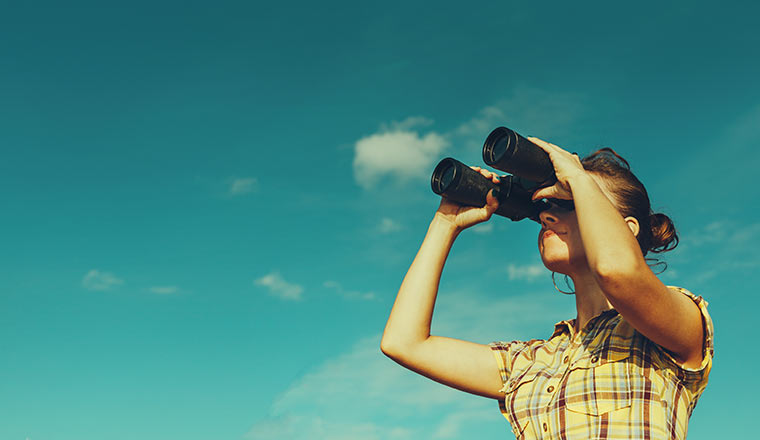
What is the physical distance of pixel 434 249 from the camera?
302 cm

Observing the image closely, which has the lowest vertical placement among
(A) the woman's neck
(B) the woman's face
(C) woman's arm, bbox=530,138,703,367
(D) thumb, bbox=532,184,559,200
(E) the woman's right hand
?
(C) woman's arm, bbox=530,138,703,367

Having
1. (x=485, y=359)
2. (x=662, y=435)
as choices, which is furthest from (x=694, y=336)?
(x=485, y=359)

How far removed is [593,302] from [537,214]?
1.83 ft

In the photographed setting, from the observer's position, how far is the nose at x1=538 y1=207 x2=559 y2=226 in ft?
8.68

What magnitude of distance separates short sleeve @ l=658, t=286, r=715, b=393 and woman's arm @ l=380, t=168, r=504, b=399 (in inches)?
28.8

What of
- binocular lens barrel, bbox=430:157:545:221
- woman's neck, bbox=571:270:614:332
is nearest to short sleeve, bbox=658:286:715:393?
woman's neck, bbox=571:270:614:332

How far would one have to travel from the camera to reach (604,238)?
206cm

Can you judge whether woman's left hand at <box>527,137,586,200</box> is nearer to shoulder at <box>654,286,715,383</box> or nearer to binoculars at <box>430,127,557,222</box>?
binoculars at <box>430,127,557,222</box>

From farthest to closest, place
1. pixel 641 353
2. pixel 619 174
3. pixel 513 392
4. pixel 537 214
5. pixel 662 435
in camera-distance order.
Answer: pixel 537 214, pixel 619 174, pixel 513 392, pixel 641 353, pixel 662 435

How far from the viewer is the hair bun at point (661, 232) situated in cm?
276

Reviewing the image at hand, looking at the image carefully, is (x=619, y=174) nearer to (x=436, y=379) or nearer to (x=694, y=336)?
(x=694, y=336)

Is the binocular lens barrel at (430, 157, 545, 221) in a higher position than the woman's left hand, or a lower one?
higher

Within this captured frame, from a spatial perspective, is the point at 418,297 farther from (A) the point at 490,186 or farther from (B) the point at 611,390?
(B) the point at 611,390

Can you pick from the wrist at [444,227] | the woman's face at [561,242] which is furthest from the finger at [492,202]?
the woman's face at [561,242]
